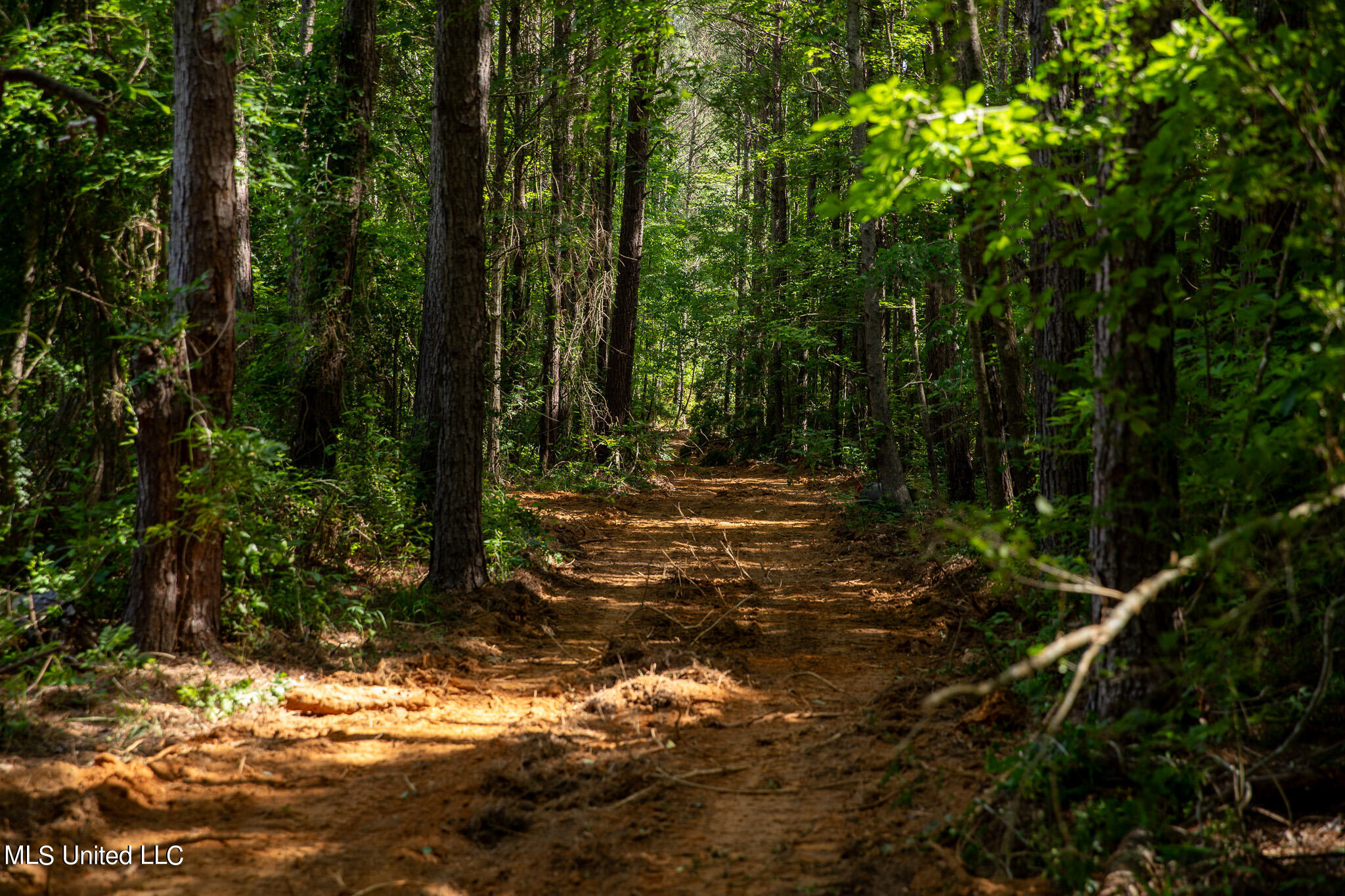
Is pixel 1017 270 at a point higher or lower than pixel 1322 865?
higher

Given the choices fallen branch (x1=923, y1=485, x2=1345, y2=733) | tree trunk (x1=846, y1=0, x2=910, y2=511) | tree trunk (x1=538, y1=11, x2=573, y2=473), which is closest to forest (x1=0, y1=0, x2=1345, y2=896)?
fallen branch (x1=923, y1=485, x2=1345, y2=733)

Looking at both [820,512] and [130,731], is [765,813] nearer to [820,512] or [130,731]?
[130,731]

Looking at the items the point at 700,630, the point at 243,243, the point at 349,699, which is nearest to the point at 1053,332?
the point at 700,630

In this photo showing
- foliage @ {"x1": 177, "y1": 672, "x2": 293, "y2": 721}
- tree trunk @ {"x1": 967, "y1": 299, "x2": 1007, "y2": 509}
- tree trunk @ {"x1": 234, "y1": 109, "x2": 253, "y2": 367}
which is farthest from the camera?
tree trunk @ {"x1": 234, "y1": 109, "x2": 253, "y2": 367}

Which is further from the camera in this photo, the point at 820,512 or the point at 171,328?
the point at 820,512

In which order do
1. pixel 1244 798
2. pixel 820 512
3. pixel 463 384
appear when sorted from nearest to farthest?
pixel 1244 798 → pixel 463 384 → pixel 820 512

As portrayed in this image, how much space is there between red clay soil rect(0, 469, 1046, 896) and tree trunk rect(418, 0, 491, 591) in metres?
1.00

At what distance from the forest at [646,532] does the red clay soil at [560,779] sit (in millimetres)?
34

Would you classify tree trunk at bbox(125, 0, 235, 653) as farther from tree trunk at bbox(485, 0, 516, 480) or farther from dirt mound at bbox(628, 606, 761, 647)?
tree trunk at bbox(485, 0, 516, 480)

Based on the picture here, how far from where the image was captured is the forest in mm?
3328

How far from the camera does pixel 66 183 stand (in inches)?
266

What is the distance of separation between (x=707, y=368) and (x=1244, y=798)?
28.8 meters

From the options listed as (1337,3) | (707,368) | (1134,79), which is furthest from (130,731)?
(707,368)

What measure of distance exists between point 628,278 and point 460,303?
10.8 m
